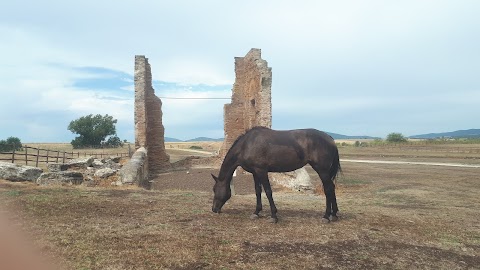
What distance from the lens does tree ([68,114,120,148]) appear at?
61.8m

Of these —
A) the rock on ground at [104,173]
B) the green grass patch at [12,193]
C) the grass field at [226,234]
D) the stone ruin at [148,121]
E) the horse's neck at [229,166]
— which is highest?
the stone ruin at [148,121]

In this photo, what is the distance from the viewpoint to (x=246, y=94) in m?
28.1

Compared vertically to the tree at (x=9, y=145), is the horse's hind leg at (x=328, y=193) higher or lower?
lower

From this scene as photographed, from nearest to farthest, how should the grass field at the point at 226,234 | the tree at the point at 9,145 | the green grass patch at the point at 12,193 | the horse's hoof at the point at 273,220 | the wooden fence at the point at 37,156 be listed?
the grass field at the point at 226,234 < the horse's hoof at the point at 273,220 < the green grass patch at the point at 12,193 < the wooden fence at the point at 37,156 < the tree at the point at 9,145

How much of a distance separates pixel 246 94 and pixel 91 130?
142ft

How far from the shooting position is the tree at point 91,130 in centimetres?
6184

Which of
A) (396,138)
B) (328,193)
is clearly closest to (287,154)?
(328,193)

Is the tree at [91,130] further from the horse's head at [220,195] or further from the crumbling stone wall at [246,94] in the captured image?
the horse's head at [220,195]

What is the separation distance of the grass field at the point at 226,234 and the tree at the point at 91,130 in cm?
5580

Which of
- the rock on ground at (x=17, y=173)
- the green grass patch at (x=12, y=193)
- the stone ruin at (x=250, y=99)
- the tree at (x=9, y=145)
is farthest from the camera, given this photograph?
the tree at (x=9, y=145)

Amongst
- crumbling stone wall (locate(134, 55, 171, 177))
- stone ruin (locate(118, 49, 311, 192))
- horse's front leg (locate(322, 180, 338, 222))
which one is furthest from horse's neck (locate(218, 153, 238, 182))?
crumbling stone wall (locate(134, 55, 171, 177))

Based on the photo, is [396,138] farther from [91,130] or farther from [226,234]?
[226,234]

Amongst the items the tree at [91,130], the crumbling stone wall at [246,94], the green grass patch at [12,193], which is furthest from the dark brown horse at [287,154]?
the tree at [91,130]

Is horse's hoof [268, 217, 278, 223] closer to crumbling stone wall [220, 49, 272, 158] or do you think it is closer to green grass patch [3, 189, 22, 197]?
green grass patch [3, 189, 22, 197]
